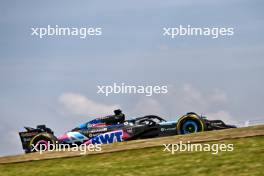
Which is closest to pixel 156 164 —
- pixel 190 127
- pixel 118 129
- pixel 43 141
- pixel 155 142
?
pixel 155 142

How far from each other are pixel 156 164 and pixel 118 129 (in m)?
8.48

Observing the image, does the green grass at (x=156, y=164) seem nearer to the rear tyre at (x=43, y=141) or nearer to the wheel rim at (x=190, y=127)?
the wheel rim at (x=190, y=127)

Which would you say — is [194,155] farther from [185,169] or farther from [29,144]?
[29,144]

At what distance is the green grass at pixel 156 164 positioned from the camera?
955 cm

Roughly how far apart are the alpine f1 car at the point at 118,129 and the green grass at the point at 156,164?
557 cm

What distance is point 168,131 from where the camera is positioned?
18.0 meters

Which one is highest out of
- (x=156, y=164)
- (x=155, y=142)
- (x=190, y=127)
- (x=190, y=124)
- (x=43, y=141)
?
(x=190, y=124)

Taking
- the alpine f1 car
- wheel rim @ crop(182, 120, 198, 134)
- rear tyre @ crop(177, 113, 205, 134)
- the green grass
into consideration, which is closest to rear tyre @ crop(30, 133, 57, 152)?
the alpine f1 car

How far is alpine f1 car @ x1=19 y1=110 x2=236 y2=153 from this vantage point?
57.9 ft

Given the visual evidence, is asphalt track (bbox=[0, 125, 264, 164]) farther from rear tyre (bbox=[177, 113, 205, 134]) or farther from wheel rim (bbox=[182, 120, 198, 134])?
wheel rim (bbox=[182, 120, 198, 134])

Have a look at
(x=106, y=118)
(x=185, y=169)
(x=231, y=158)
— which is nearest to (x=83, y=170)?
(x=185, y=169)

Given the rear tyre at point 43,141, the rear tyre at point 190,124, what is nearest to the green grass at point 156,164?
the rear tyre at point 190,124

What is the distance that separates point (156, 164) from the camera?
1053 centimetres

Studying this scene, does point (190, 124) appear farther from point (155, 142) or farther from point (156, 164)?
point (156, 164)
